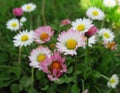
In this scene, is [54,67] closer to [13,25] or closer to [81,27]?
[81,27]

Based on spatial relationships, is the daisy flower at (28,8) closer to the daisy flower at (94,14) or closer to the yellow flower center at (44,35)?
the daisy flower at (94,14)

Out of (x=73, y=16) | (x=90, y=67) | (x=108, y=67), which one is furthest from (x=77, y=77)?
(x=73, y=16)

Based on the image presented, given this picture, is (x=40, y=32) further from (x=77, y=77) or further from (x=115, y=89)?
(x=115, y=89)

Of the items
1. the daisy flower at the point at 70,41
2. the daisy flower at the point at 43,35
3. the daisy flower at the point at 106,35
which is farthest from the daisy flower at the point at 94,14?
the daisy flower at the point at 70,41

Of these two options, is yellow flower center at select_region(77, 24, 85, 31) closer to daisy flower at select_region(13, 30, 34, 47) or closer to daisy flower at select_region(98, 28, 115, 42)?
daisy flower at select_region(13, 30, 34, 47)

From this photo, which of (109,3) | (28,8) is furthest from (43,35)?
(109,3)
